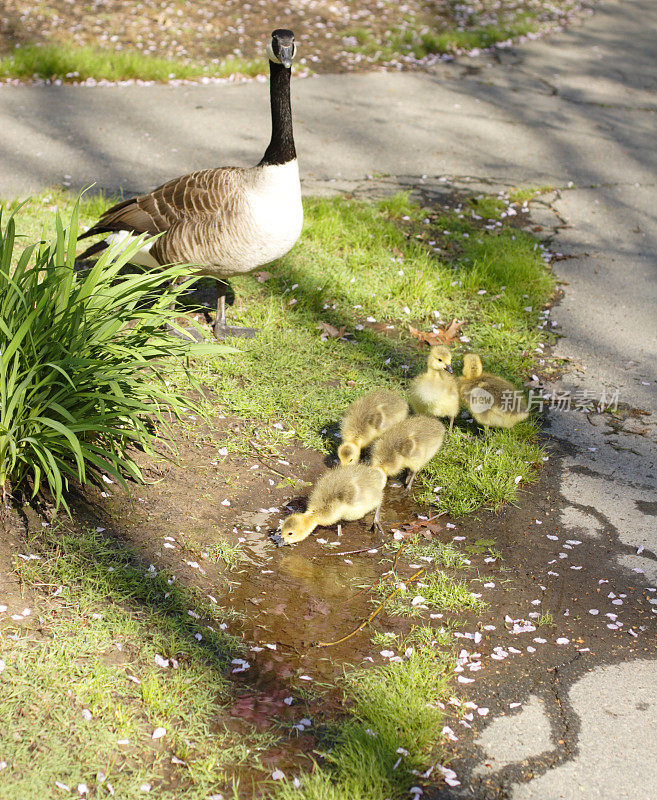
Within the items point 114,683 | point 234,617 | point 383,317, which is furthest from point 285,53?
point 114,683

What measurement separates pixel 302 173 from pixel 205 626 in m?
6.12

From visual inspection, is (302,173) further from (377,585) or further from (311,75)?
(377,585)

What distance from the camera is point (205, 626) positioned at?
3713mm

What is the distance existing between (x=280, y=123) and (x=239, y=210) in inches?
27.7

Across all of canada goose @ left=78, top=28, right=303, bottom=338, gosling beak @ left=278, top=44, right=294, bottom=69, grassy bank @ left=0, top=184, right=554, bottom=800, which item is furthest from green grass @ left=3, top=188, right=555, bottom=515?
gosling beak @ left=278, top=44, right=294, bottom=69

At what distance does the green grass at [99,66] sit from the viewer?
34.8ft

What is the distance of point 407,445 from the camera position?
4.61 m

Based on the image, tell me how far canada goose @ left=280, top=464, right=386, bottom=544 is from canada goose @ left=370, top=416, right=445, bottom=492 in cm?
26

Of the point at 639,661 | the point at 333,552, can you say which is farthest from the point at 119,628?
the point at 639,661

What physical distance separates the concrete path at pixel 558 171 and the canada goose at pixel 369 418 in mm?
1134

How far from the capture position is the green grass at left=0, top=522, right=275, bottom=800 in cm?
298

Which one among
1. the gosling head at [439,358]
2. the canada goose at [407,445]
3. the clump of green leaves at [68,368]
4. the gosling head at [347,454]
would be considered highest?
the clump of green leaves at [68,368]

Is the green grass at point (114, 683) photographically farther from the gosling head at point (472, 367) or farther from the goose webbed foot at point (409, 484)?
the gosling head at point (472, 367)

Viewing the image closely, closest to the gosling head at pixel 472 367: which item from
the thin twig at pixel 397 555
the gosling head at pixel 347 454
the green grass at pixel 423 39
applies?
the gosling head at pixel 347 454
